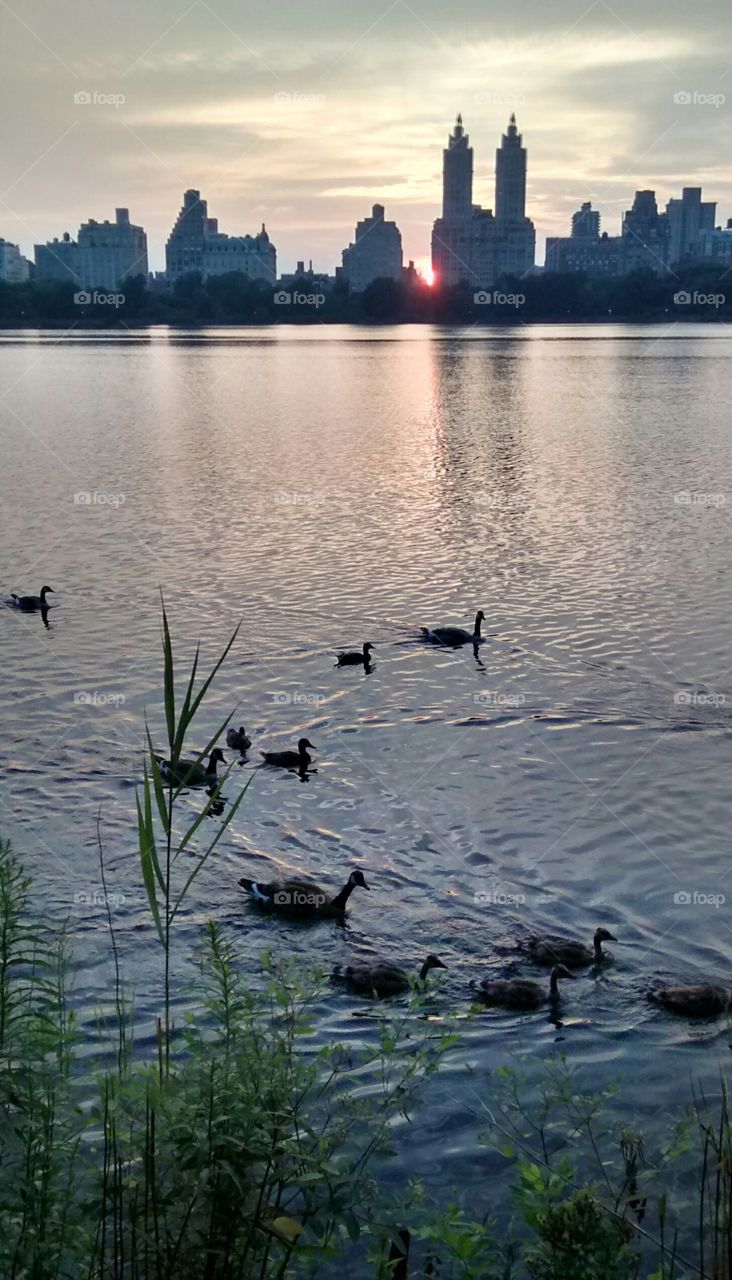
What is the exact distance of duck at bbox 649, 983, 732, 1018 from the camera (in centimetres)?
890

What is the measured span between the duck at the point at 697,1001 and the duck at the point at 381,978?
1661mm

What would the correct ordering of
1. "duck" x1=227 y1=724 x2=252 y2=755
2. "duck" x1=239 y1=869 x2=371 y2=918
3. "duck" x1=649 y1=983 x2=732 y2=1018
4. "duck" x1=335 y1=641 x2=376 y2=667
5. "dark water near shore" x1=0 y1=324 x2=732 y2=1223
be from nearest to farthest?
"duck" x1=649 y1=983 x2=732 y2=1018 < "dark water near shore" x1=0 y1=324 x2=732 y2=1223 < "duck" x1=239 y1=869 x2=371 y2=918 < "duck" x1=227 y1=724 x2=252 y2=755 < "duck" x1=335 y1=641 x2=376 y2=667

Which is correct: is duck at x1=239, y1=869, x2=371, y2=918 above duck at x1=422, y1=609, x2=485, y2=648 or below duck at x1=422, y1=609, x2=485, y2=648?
below

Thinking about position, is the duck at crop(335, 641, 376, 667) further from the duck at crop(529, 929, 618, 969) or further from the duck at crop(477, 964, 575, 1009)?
the duck at crop(477, 964, 575, 1009)

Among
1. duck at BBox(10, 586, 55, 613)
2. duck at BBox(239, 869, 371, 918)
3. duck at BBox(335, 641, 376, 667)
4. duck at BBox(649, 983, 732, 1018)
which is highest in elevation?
duck at BBox(10, 586, 55, 613)

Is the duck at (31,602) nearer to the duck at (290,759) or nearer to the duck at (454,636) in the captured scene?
the duck at (454,636)

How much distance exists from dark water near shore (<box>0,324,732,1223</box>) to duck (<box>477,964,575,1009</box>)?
0.43 ft

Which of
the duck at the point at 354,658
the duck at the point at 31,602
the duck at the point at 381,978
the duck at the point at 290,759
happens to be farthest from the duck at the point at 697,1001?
the duck at the point at 31,602

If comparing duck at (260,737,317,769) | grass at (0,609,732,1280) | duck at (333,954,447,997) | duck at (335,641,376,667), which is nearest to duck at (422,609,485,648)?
duck at (335,641,376,667)

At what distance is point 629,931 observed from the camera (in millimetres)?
10219

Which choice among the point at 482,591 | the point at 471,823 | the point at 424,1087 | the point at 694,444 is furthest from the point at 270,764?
the point at 694,444

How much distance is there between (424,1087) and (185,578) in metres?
15.9

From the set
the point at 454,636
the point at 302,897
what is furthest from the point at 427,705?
the point at 302,897

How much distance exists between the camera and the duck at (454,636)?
18.6 m
